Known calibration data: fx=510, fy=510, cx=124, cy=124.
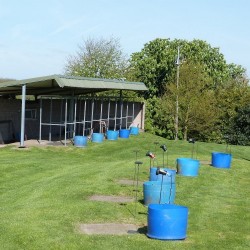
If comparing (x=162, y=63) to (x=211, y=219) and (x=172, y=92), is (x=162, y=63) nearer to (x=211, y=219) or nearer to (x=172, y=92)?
(x=172, y=92)

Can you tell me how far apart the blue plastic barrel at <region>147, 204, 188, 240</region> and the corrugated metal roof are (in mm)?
16610

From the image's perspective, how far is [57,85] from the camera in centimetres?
2934

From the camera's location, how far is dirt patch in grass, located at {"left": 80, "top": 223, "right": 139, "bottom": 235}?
32.9 ft

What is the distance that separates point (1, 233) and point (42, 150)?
16877 millimetres

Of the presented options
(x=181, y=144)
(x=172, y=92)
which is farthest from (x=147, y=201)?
(x=172, y=92)

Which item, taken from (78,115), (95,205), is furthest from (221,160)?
(78,115)

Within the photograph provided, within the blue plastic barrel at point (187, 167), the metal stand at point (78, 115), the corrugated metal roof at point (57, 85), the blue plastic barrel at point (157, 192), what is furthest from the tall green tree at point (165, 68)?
the blue plastic barrel at point (157, 192)

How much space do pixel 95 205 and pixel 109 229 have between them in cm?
206

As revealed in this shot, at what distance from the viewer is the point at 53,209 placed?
38.6 ft

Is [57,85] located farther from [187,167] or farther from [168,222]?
[168,222]

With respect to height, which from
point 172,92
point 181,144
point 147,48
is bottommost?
point 181,144

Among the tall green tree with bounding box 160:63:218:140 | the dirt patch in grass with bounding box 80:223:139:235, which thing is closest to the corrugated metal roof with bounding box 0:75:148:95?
the tall green tree with bounding box 160:63:218:140

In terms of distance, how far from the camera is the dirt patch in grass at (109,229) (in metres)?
10.0

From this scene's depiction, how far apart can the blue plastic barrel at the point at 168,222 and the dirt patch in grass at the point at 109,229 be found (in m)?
0.63
